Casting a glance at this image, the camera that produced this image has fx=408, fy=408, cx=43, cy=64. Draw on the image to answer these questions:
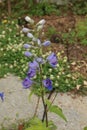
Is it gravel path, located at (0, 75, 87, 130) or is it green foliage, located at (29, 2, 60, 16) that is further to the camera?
green foliage, located at (29, 2, 60, 16)

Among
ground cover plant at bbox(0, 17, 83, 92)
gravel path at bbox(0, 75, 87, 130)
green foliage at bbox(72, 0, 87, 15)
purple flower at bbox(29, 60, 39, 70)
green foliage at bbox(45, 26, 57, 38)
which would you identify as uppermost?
green foliage at bbox(72, 0, 87, 15)

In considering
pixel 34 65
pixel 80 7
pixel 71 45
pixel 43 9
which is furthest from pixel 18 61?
pixel 34 65

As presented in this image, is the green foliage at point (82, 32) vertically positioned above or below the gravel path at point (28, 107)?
above

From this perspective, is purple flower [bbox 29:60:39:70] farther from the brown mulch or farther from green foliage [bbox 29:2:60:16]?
green foliage [bbox 29:2:60:16]

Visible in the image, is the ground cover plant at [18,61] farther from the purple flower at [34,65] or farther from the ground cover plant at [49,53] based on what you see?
the purple flower at [34,65]

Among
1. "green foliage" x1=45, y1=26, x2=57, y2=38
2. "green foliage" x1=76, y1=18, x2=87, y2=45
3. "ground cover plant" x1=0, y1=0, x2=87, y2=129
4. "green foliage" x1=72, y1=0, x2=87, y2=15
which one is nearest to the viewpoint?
"ground cover plant" x1=0, y1=0, x2=87, y2=129

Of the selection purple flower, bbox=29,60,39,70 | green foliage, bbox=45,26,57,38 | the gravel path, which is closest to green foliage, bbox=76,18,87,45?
green foliage, bbox=45,26,57,38

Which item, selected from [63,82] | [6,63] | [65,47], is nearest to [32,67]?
[63,82]

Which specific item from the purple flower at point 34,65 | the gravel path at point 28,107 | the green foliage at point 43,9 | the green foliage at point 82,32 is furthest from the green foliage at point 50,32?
the purple flower at point 34,65

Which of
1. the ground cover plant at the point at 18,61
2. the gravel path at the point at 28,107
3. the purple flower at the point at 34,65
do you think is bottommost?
the gravel path at the point at 28,107

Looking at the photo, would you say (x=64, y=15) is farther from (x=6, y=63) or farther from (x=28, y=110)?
(x=28, y=110)
